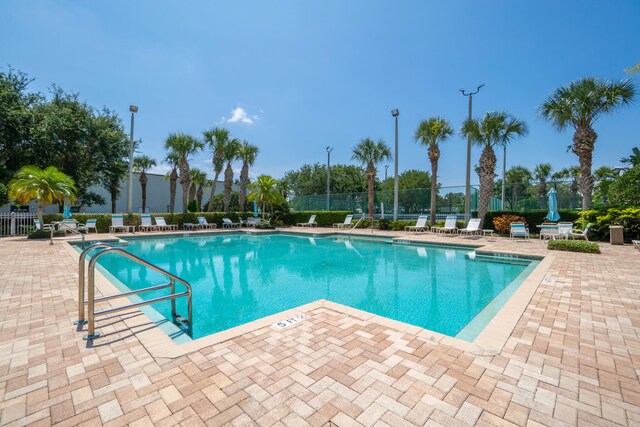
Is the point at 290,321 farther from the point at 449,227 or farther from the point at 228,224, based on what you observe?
the point at 228,224

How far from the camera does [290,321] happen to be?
344cm

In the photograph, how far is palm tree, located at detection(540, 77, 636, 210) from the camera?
11734mm

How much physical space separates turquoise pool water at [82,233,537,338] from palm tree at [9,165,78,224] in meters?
4.58

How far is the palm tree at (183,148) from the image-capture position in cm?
2019

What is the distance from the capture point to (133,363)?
2.45m

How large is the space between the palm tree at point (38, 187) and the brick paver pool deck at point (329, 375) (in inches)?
454

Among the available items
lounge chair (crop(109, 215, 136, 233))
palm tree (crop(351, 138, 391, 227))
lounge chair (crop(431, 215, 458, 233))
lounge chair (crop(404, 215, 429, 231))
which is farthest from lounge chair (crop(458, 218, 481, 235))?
lounge chair (crop(109, 215, 136, 233))

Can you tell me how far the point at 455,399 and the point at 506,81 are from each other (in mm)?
15569

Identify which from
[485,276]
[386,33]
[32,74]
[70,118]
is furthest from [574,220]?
[32,74]

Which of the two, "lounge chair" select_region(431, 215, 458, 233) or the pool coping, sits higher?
"lounge chair" select_region(431, 215, 458, 233)

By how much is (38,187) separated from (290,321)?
47.8 feet

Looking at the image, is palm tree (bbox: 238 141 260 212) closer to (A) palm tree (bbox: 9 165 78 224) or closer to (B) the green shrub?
(A) palm tree (bbox: 9 165 78 224)

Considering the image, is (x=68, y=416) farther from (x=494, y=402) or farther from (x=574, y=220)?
(x=574, y=220)

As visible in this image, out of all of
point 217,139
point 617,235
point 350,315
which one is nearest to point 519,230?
point 617,235
